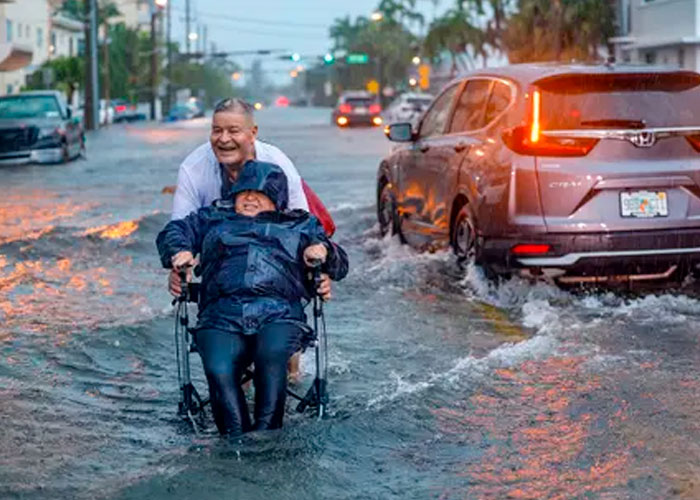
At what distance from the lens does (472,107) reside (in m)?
11.6

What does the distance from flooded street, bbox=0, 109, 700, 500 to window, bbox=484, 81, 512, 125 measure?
44.8 inches

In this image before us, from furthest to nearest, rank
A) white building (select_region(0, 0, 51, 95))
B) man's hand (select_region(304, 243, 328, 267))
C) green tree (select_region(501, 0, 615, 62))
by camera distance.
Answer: white building (select_region(0, 0, 51, 95)), green tree (select_region(501, 0, 615, 62)), man's hand (select_region(304, 243, 328, 267))

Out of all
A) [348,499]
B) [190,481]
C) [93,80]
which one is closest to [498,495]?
[348,499]

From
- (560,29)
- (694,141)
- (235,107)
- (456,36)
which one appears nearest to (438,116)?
(694,141)

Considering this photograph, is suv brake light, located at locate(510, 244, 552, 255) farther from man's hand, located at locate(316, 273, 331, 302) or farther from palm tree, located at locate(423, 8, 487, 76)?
palm tree, located at locate(423, 8, 487, 76)

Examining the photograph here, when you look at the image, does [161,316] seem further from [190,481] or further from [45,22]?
[45,22]

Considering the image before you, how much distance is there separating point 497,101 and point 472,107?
624mm

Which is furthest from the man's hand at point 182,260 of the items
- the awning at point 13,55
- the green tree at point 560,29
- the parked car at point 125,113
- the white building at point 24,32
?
the parked car at point 125,113

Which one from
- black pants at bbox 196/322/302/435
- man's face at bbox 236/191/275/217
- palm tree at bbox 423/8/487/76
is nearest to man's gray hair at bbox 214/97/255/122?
man's face at bbox 236/191/275/217

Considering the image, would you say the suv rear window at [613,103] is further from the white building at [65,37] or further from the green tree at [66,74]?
the white building at [65,37]

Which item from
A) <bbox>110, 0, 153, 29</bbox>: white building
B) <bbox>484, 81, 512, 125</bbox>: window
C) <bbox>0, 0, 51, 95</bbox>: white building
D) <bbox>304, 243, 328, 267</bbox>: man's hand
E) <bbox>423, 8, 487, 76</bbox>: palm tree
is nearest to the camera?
<bbox>304, 243, 328, 267</bbox>: man's hand

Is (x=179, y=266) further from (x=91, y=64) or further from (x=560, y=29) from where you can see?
(x=91, y=64)

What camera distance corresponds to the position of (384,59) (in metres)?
148

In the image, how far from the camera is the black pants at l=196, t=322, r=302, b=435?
237 inches
